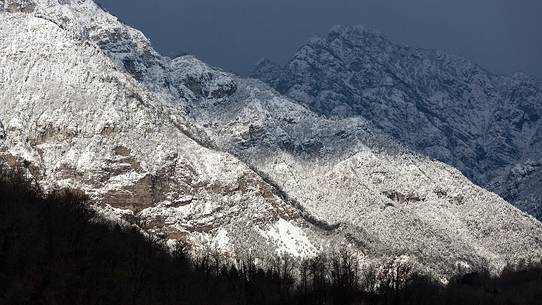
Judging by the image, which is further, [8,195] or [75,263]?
[8,195]

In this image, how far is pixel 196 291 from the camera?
375 ft

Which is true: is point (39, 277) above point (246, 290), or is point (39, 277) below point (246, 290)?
below

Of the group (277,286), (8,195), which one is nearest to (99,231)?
(8,195)

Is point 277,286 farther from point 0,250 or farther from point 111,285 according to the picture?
point 0,250

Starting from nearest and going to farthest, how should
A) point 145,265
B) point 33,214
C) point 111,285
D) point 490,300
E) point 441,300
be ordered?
point 111,285
point 33,214
point 145,265
point 441,300
point 490,300

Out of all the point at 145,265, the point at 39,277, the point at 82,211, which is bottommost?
the point at 39,277

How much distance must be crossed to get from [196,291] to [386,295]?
1133 inches

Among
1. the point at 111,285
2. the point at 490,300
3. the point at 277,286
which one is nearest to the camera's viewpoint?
the point at 111,285

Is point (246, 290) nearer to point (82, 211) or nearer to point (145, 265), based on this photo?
point (145, 265)

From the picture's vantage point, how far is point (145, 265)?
114m

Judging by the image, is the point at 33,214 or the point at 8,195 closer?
the point at 33,214

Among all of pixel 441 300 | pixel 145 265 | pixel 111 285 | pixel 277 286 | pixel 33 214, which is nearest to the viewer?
pixel 111 285

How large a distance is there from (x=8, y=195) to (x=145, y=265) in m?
24.5

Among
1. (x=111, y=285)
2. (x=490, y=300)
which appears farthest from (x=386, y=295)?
(x=490, y=300)
